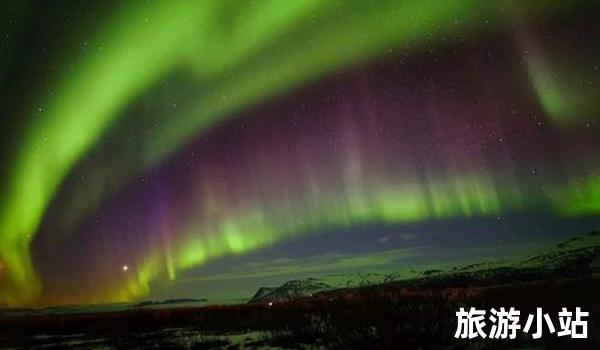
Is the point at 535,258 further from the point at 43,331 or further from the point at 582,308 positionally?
the point at 43,331

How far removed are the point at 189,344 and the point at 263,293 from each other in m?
1.62

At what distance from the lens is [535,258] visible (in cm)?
1102

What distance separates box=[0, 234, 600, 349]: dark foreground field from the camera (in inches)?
393

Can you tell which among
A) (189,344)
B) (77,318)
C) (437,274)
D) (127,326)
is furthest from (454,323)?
(77,318)

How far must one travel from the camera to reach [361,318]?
10.4 m

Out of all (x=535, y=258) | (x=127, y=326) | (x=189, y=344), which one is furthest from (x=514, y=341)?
(x=127, y=326)

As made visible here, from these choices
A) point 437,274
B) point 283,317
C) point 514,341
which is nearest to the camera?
point 514,341

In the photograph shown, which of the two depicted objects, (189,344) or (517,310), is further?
(189,344)

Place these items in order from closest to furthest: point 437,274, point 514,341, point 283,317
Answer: point 514,341, point 437,274, point 283,317

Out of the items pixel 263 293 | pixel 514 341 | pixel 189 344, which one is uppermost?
pixel 263 293

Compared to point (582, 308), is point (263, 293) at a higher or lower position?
higher

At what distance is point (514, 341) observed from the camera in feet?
31.6

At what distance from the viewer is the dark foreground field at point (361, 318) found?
9984 millimetres

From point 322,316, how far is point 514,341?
3.27m
